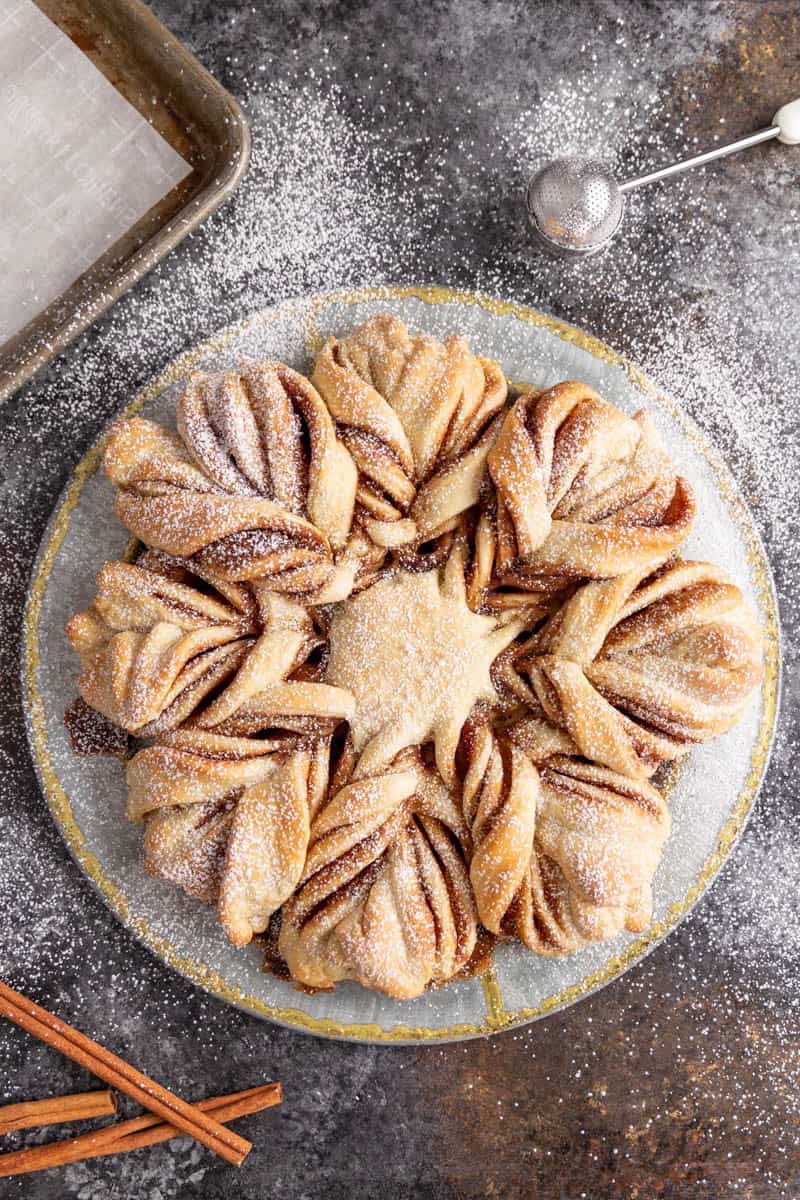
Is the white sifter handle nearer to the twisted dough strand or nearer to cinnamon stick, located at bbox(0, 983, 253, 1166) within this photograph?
the twisted dough strand

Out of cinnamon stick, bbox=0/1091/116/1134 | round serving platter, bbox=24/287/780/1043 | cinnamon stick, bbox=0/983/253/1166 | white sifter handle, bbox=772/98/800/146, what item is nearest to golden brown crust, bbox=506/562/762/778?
round serving platter, bbox=24/287/780/1043

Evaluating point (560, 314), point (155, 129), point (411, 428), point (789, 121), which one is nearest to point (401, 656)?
point (411, 428)

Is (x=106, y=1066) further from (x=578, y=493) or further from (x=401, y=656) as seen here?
(x=578, y=493)

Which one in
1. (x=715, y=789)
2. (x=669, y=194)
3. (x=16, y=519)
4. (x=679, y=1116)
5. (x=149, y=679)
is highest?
(x=16, y=519)

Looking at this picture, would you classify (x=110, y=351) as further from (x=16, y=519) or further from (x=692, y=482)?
(x=692, y=482)

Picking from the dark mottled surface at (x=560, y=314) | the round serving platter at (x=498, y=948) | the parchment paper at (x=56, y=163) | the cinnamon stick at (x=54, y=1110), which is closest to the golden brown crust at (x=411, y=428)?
the round serving platter at (x=498, y=948)

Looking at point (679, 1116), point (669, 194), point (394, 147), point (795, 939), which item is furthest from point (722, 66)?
point (679, 1116)
